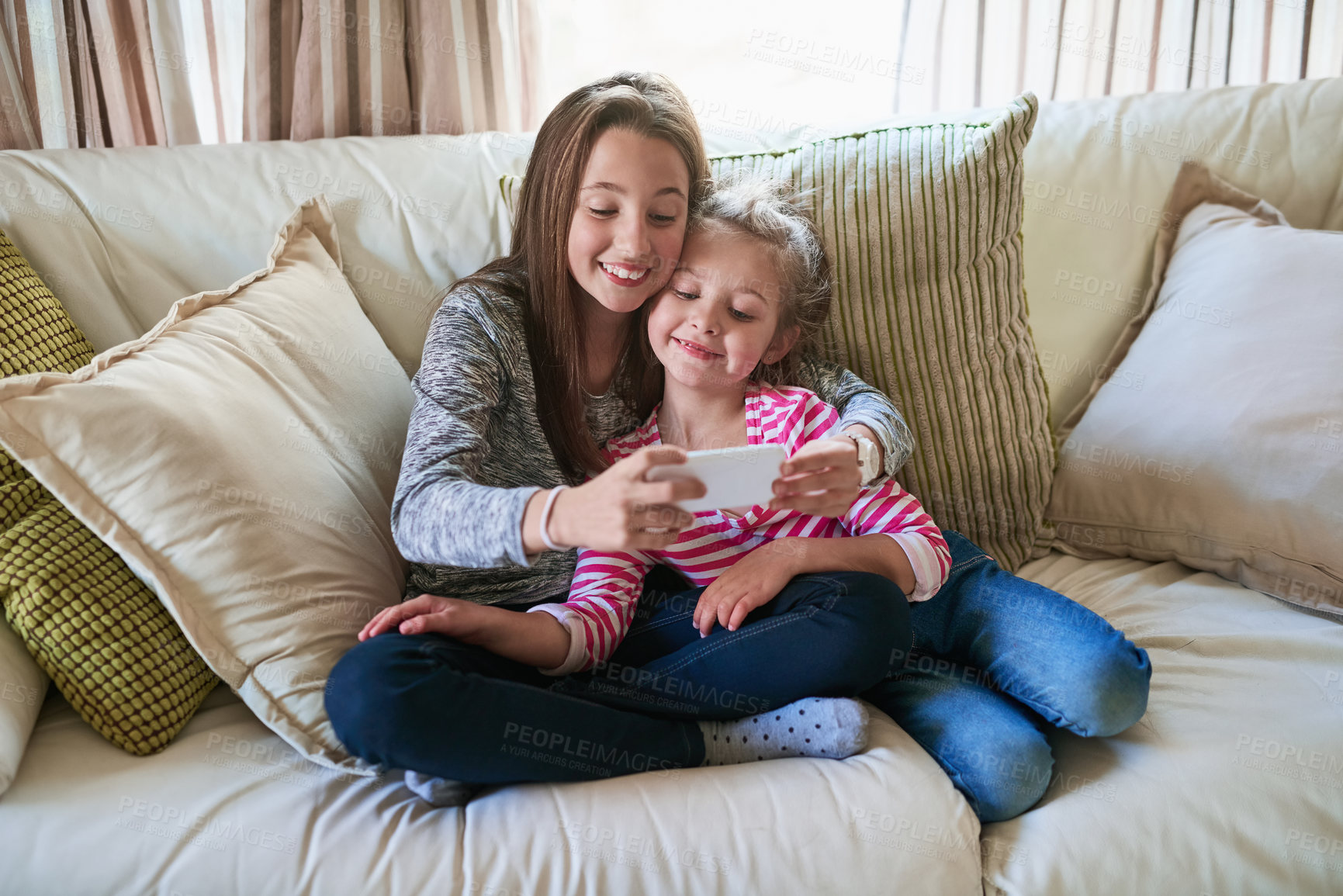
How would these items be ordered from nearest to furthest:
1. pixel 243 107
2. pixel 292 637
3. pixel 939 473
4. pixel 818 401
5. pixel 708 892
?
pixel 708 892, pixel 292 637, pixel 818 401, pixel 939 473, pixel 243 107

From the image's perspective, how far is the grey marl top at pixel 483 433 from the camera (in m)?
1.01

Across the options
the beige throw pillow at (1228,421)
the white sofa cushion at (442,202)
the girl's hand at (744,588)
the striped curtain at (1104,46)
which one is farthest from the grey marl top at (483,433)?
the striped curtain at (1104,46)

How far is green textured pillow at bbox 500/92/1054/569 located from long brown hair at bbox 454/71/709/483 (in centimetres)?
18

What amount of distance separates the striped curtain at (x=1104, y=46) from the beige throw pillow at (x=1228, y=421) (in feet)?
2.29

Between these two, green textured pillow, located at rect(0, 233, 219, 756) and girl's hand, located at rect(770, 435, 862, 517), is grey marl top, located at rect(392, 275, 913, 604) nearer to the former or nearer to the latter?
girl's hand, located at rect(770, 435, 862, 517)

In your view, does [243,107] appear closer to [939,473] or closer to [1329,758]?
[939,473]

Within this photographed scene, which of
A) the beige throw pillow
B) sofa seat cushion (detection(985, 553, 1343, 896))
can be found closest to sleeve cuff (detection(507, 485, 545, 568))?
sofa seat cushion (detection(985, 553, 1343, 896))

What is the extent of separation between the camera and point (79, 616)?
3.14 ft

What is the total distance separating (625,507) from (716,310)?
429 mm

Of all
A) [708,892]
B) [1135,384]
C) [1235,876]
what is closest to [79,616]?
[708,892]

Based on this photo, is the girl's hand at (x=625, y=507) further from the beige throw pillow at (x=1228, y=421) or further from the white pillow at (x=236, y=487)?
the beige throw pillow at (x=1228, y=421)

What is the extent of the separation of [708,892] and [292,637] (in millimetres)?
524

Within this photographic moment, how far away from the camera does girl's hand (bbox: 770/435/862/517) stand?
103 centimetres

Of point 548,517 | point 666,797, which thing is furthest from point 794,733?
point 548,517
